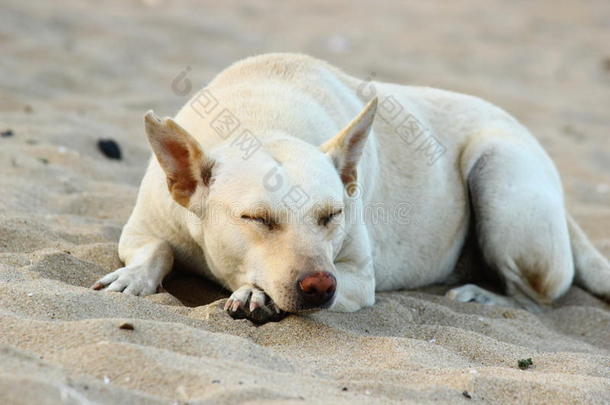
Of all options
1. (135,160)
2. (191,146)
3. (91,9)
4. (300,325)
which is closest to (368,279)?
(300,325)

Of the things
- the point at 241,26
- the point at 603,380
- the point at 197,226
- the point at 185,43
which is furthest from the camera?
the point at 241,26

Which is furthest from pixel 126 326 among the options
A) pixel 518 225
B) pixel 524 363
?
pixel 518 225

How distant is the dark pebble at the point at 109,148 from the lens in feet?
21.4

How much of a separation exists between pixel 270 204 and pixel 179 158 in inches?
18.7

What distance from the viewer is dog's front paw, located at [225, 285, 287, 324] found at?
348 cm

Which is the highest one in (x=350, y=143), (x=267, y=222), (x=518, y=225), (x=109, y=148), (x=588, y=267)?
(x=350, y=143)

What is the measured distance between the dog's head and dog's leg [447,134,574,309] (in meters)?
1.43

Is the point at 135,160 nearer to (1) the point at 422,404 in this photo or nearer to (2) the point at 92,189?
(2) the point at 92,189

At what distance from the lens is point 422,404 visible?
9.22 ft

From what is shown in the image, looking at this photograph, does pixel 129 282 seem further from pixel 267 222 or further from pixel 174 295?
pixel 267 222

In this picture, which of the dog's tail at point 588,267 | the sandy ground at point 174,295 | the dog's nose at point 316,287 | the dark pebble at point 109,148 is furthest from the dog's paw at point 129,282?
the dark pebble at point 109,148

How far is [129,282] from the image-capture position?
12.3 ft

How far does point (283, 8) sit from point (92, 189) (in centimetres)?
1049

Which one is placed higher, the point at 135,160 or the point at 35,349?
the point at 35,349
